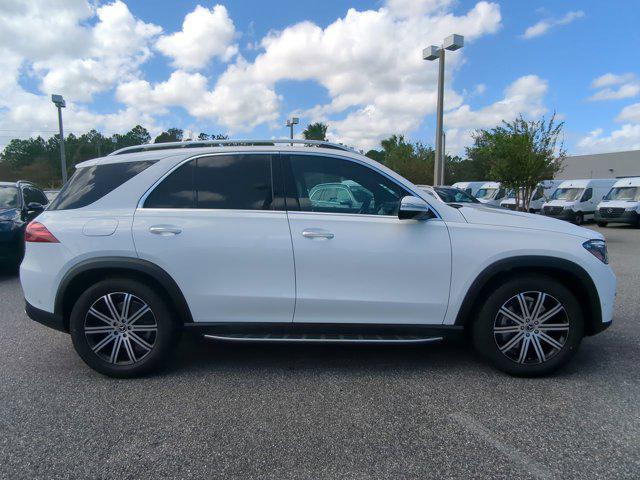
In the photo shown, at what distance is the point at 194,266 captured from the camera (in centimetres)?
343

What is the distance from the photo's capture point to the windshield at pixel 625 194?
1911 cm

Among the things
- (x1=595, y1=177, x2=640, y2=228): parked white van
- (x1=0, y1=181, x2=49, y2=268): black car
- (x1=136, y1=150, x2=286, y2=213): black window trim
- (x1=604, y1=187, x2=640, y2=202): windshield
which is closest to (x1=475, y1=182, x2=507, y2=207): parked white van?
(x1=604, y1=187, x2=640, y2=202): windshield

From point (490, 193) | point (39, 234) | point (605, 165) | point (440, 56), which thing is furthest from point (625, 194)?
point (605, 165)

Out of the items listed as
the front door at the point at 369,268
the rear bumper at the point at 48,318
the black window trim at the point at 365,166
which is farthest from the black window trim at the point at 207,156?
the rear bumper at the point at 48,318

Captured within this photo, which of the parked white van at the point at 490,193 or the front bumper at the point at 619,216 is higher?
the parked white van at the point at 490,193

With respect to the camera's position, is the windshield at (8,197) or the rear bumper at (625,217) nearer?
the windshield at (8,197)

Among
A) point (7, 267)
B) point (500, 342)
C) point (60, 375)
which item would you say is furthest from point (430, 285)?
point (7, 267)

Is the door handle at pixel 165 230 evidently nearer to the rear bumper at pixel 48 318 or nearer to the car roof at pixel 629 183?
the rear bumper at pixel 48 318

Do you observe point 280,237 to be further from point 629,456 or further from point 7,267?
point 7,267

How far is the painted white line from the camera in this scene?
2414 mm

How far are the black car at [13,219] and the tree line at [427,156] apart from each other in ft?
7.39

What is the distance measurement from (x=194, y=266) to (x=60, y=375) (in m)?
1.51

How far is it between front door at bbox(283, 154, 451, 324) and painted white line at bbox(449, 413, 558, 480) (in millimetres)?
784

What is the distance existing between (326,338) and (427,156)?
36805 mm
